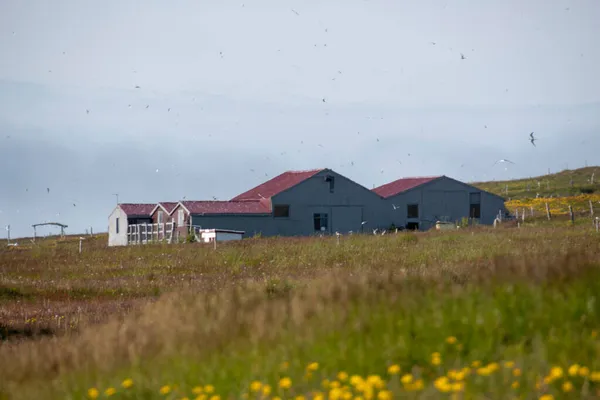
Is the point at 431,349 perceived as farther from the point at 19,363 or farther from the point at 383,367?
the point at 19,363

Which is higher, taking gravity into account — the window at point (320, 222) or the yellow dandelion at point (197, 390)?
the window at point (320, 222)

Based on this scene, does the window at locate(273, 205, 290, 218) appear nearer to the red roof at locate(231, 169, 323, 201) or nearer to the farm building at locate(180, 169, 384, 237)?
the farm building at locate(180, 169, 384, 237)

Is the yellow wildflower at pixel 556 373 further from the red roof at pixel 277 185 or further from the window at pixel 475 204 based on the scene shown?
the window at pixel 475 204

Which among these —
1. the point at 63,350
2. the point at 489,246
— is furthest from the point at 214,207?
the point at 63,350

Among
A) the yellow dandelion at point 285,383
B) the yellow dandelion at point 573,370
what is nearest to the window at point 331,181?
the yellow dandelion at point 285,383

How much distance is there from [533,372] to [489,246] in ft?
82.1

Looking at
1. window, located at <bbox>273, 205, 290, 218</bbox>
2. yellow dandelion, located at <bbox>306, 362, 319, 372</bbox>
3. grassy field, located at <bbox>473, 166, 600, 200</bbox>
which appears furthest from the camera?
grassy field, located at <bbox>473, 166, 600, 200</bbox>

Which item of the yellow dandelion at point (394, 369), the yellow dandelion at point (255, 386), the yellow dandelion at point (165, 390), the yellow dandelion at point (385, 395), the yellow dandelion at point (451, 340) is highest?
the yellow dandelion at point (451, 340)

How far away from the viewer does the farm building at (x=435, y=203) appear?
6794 cm

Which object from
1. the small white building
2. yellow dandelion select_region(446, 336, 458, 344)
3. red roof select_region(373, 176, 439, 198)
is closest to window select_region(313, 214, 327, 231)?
red roof select_region(373, 176, 439, 198)

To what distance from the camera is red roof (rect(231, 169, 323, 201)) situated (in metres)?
63.7

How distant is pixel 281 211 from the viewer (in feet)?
→ 205

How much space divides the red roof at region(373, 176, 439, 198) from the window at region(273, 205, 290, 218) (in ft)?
32.5

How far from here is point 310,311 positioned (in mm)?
9305
